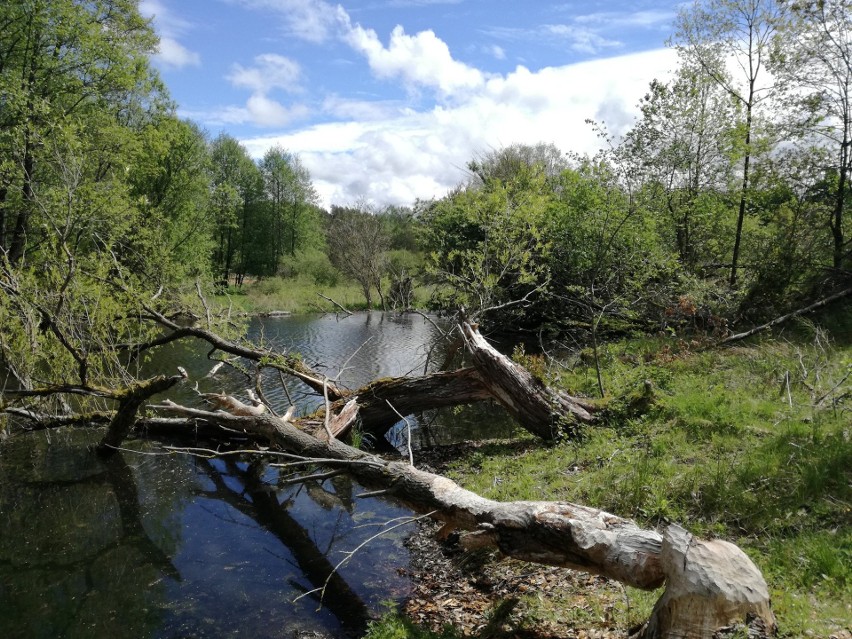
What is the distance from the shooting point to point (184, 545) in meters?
7.66

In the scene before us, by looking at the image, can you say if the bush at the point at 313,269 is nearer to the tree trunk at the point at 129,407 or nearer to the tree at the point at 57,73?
the tree at the point at 57,73

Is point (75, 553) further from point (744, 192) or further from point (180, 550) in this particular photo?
point (744, 192)

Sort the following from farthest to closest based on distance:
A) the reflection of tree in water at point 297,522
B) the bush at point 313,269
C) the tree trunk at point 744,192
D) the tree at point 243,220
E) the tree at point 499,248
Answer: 1. the tree at point 243,220
2. the bush at point 313,269
3. the tree trunk at point 744,192
4. the tree at point 499,248
5. the reflection of tree in water at point 297,522

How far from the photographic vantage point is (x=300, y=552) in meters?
7.45

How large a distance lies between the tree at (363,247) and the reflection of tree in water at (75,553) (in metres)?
28.4

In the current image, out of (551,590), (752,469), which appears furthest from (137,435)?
(752,469)

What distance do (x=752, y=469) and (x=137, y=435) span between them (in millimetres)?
10511

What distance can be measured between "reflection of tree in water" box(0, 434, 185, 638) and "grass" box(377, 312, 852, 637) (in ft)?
14.7

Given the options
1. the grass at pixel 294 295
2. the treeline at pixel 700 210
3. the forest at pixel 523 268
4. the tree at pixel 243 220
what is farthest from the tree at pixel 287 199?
the treeline at pixel 700 210

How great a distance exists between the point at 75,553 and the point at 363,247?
111ft

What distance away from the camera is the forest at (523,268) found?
8.82 meters

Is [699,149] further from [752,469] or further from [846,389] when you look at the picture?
[752,469]

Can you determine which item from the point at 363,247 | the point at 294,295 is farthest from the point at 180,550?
the point at 294,295

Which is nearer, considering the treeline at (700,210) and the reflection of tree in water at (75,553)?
the reflection of tree in water at (75,553)
